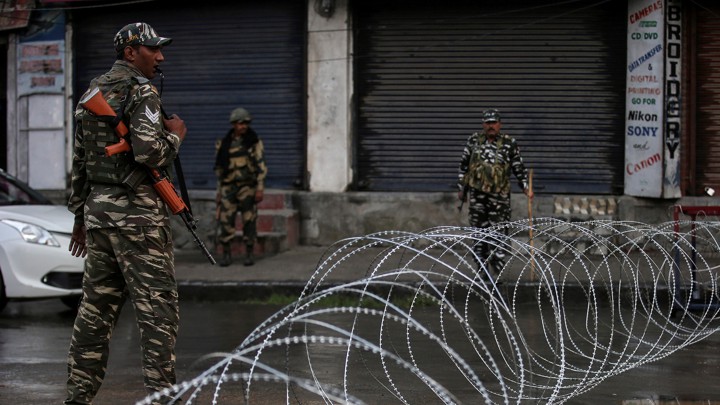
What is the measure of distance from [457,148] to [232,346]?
701 centimetres

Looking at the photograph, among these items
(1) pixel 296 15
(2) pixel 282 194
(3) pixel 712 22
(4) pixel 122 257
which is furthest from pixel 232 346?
(3) pixel 712 22

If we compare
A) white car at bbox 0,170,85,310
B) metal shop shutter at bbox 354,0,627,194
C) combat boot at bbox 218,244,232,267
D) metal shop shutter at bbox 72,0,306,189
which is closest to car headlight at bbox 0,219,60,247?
white car at bbox 0,170,85,310

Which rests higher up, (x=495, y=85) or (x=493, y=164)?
(x=495, y=85)

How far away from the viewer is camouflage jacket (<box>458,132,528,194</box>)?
38.4 feet

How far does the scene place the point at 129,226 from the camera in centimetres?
552

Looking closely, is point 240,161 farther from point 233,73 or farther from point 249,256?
point 233,73

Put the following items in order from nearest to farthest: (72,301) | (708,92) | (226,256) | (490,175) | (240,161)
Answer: (72,301) < (490,175) < (240,161) < (226,256) < (708,92)

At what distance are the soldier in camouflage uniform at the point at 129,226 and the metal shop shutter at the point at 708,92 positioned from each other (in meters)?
10.6

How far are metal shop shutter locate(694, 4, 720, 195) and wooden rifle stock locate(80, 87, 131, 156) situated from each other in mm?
10819

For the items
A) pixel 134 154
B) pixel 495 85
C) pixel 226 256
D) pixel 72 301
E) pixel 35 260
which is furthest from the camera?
pixel 495 85

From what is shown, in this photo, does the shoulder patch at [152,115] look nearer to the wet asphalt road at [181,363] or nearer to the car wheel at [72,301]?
the wet asphalt road at [181,363]

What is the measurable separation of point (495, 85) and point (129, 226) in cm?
1026

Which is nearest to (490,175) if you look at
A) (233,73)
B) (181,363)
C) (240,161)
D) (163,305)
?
(240,161)

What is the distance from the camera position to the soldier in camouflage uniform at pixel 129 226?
547 centimetres
